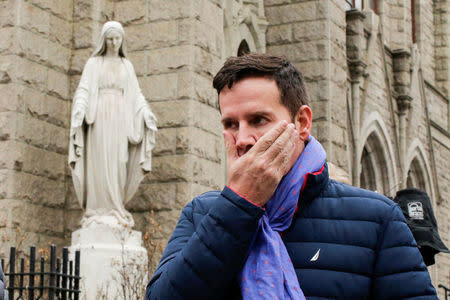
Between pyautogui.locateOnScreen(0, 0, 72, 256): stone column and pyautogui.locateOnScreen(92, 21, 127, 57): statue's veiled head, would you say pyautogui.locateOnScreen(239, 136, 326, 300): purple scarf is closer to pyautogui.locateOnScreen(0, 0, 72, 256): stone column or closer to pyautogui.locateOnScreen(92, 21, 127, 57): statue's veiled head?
pyautogui.locateOnScreen(92, 21, 127, 57): statue's veiled head

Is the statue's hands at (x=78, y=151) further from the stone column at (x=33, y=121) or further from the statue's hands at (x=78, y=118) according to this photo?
the stone column at (x=33, y=121)

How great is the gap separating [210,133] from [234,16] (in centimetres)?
269

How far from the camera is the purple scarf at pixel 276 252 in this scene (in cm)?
208

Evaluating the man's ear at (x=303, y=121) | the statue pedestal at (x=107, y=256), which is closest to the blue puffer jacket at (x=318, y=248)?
the man's ear at (x=303, y=121)

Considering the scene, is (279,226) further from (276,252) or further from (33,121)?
(33,121)

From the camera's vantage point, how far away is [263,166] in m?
2.08

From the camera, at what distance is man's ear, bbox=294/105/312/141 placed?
7.64 feet

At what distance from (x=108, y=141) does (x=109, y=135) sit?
7cm

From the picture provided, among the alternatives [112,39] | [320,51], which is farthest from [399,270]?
[320,51]

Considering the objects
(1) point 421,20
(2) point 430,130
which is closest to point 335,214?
(2) point 430,130

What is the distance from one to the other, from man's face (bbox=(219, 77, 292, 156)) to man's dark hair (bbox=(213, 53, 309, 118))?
0.05 feet

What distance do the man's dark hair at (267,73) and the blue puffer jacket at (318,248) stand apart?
22 cm

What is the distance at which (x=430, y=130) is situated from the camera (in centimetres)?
2184

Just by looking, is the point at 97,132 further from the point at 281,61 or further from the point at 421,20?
the point at 421,20
